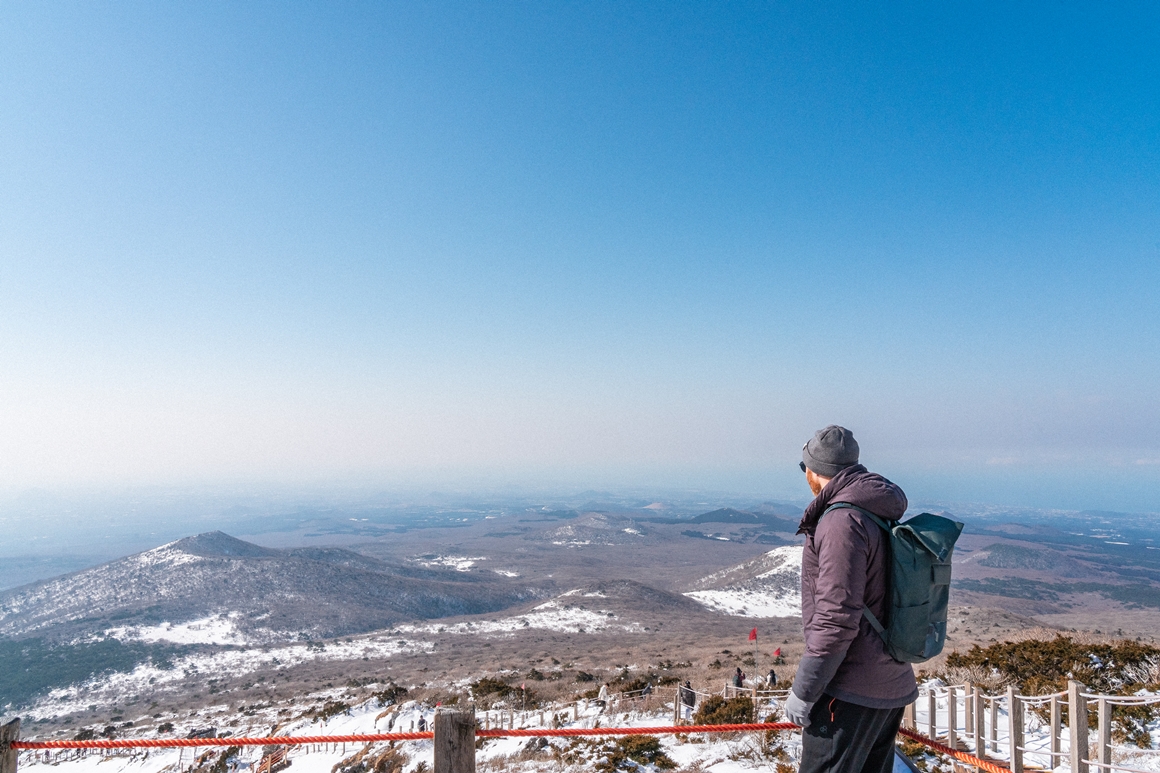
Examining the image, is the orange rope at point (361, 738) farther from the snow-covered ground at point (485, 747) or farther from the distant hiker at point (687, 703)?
the distant hiker at point (687, 703)

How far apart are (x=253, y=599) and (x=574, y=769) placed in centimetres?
6244

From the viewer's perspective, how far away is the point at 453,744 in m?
3.25

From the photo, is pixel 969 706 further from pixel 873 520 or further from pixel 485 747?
pixel 485 747

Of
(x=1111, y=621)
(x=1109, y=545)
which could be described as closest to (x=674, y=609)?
(x=1111, y=621)

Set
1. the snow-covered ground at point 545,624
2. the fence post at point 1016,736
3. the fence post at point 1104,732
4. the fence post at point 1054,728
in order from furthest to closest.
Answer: the snow-covered ground at point 545,624 → the fence post at point 1054,728 → the fence post at point 1016,736 → the fence post at point 1104,732

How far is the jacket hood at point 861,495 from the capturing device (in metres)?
2.70

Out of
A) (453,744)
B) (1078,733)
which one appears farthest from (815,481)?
(1078,733)

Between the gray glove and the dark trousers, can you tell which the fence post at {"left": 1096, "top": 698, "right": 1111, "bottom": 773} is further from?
the gray glove

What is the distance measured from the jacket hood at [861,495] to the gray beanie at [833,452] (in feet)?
0.26

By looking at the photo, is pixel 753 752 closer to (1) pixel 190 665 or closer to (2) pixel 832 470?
(2) pixel 832 470

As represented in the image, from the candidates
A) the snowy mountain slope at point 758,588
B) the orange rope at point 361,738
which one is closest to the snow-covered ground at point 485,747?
the orange rope at point 361,738

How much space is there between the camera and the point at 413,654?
1443 inches

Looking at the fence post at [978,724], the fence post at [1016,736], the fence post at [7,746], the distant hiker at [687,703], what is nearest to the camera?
the fence post at [7,746]

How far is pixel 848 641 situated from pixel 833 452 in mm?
965
